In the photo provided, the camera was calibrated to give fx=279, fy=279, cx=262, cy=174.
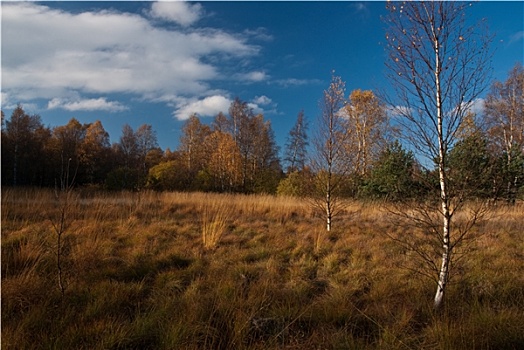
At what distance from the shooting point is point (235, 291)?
384cm

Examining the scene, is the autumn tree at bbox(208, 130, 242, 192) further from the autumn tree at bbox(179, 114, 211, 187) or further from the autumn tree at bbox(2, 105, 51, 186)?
the autumn tree at bbox(2, 105, 51, 186)

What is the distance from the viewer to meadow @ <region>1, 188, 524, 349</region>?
2.75 metres

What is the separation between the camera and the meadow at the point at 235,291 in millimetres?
2752

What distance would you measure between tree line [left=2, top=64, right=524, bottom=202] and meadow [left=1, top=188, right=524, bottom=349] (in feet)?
5.07

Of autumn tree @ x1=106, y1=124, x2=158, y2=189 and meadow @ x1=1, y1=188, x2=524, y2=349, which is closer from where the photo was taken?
meadow @ x1=1, y1=188, x2=524, y2=349

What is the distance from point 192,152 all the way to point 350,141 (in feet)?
75.7

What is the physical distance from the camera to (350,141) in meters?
9.16

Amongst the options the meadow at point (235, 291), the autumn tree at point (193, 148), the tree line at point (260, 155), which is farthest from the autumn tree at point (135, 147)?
the meadow at point (235, 291)

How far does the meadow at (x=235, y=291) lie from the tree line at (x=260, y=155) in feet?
5.07

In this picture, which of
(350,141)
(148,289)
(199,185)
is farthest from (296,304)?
(199,185)

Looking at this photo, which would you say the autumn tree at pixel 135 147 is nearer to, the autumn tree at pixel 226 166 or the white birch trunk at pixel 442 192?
the autumn tree at pixel 226 166

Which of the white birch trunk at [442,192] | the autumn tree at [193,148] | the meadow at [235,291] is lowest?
the meadow at [235,291]

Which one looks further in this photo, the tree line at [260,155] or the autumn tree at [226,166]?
the autumn tree at [226,166]

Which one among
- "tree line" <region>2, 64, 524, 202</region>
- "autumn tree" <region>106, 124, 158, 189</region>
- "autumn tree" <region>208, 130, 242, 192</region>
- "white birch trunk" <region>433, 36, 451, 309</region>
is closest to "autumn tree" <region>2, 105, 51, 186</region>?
"tree line" <region>2, 64, 524, 202</region>
